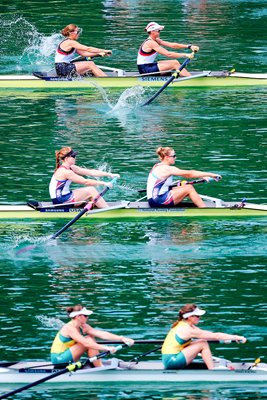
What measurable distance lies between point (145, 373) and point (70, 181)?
786cm

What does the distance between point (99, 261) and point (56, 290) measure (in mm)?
1689

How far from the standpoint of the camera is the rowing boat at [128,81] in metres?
39.4

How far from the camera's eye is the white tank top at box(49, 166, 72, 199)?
28.8m

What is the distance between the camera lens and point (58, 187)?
28844 mm

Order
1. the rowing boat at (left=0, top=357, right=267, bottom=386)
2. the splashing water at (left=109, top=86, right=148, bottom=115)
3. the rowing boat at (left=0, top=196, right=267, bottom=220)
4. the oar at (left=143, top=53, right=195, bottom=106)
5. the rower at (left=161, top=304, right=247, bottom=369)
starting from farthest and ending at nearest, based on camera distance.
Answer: the splashing water at (left=109, top=86, right=148, bottom=115) < the oar at (left=143, top=53, right=195, bottom=106) < the rowing boat at (left=0, top=196, right=267, bottom=220) < the rower at (left=161, top=304, right=247, bottom=369) < the rowing boat at (left=0, top=357, right=267, bottom=386)

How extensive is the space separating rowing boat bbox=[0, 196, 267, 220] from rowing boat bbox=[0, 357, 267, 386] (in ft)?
25.0

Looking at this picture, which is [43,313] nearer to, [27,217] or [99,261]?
[99,261]

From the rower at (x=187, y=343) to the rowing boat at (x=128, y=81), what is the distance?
1807cm

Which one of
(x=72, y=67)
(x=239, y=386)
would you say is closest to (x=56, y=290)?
(x=239, y=386)

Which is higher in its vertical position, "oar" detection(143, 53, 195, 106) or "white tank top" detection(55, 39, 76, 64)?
"white tank top" detection(55, 39, 76, 64)


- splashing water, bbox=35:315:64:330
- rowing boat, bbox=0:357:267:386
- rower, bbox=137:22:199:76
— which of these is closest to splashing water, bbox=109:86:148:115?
rower, bbox=137:22:199:76

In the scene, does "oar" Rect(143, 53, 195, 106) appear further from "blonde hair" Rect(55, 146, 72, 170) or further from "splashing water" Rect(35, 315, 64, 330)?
"splashing water" Rect(35, 315, 64, 330)

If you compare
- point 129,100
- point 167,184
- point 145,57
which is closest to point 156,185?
point 167,184

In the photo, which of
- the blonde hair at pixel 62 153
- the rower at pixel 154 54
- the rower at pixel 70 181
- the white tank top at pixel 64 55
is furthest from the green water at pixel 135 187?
the blonde hair at pixel 62 153
